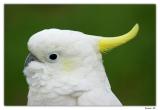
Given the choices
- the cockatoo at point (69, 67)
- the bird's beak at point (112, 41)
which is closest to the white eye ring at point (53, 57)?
the cockatoo at point (69, 67)

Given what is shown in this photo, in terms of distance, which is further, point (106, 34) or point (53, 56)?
point (106, 34)

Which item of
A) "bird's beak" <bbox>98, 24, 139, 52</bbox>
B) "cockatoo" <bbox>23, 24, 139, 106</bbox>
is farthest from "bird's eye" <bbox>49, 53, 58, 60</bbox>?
"bird's beak" <bbox>98, 24, 139, 52</bbox>

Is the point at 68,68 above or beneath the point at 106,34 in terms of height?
beneath

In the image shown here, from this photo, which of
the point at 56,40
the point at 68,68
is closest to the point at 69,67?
the point at 68,68

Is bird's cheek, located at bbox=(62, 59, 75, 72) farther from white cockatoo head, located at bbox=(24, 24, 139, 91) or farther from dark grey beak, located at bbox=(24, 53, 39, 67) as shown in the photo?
dark grey beak, located at bbox=(24, 53, 39, 67)

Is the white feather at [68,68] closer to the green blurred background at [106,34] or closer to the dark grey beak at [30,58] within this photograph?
the dark grey beak at [30,58]

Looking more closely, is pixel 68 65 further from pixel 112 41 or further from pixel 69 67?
pixel 112 41

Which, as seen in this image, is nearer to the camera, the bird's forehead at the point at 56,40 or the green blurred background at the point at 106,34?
the bird's forehead at the point at 56,40
